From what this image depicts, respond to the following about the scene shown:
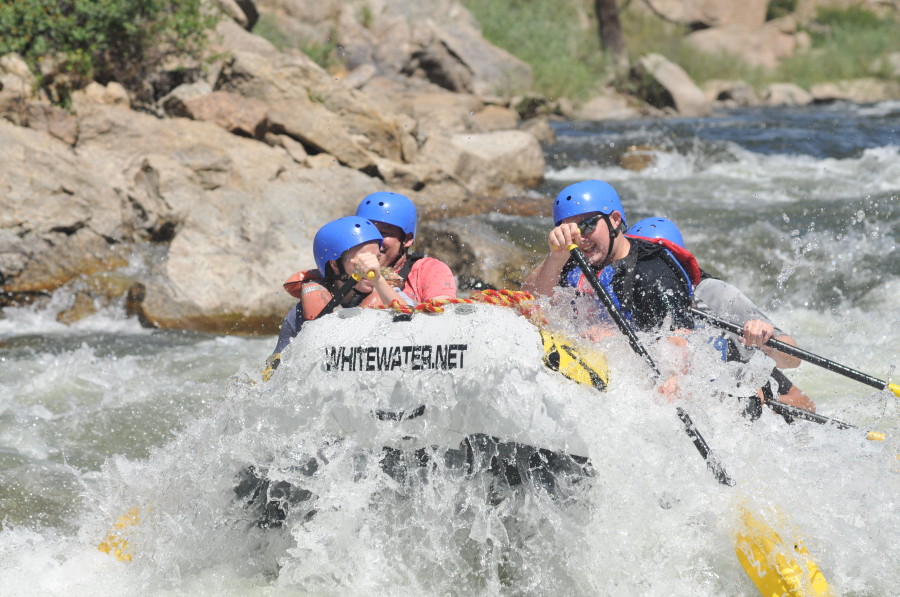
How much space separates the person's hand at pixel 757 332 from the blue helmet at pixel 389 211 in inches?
66.8

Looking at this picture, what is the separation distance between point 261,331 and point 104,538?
3824mm

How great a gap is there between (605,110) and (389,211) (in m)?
18.1

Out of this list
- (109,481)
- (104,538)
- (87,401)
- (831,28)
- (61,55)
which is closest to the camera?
(104,538)

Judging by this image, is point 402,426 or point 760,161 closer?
point 402,426

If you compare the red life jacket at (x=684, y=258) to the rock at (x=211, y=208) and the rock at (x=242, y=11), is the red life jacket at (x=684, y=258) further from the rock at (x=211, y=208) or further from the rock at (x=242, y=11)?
the rock at (x=242, y=11)

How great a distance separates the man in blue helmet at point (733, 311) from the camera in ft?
15.1

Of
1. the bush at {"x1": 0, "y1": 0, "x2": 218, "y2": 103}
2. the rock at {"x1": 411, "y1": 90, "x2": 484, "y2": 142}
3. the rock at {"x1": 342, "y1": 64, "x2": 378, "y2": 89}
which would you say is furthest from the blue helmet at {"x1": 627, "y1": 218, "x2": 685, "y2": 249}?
the rock at {"x1": 342, "y1": 64, "x2": 378, "y2": 89}

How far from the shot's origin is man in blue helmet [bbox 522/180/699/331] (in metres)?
4.40

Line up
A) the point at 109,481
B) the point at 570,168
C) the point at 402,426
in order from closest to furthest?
the point at 402,426, the point at 109,481, the point at 570,168

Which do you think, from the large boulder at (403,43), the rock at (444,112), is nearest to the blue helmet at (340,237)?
the rock at (444,112)

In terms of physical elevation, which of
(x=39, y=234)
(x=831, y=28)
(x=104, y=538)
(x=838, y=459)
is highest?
(x=838, y=459)

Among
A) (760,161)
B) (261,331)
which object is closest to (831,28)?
(760,161)

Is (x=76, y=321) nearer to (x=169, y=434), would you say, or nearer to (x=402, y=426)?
(x=169, y=434)

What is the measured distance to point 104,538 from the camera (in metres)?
4.16
